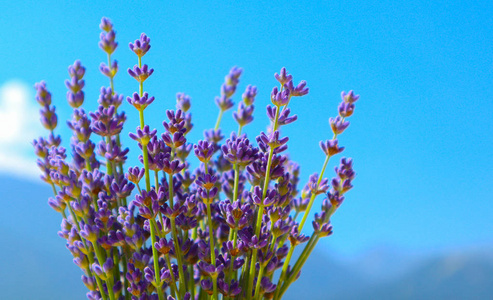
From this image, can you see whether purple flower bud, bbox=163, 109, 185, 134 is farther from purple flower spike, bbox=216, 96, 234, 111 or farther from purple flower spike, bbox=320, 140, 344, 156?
purple flower spike, bbox=216, 96, 234, 111

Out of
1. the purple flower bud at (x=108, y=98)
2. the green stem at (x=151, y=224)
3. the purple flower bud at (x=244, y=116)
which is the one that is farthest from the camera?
the purple flower bud at (x=244, y=116)

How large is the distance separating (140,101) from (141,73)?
5cm

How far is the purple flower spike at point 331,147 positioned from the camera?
0.69 m

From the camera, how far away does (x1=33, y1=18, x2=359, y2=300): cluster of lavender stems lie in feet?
2.15

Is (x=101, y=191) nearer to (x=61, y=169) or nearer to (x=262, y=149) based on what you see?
(x=61, y=169)

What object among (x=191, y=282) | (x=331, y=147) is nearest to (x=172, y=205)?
(x=191, y=282)

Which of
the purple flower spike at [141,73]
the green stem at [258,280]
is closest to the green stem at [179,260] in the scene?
the green stem at [258,280]

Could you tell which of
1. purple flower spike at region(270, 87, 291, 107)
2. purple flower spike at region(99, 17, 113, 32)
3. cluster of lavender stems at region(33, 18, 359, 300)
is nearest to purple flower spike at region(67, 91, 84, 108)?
cluster of lavender stems at region(33, 18, 359, 300)

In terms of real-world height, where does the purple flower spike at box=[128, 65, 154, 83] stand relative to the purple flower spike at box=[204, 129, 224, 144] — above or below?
below

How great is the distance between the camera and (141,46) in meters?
0.70

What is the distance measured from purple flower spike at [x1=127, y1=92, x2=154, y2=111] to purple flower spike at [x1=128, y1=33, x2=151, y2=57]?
3.1 inches

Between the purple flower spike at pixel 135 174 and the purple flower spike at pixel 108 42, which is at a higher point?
the purple flower spike at pixel 108 42

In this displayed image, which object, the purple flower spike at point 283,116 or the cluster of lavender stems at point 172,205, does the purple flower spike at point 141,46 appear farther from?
the purple flower spike at point 283,116

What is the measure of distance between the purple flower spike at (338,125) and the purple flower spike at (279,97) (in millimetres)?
99
